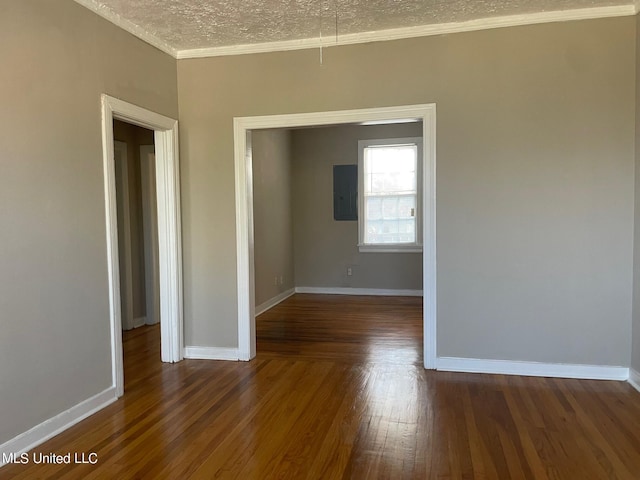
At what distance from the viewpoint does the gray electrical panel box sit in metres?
7.41

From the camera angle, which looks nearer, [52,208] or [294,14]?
[52,208]

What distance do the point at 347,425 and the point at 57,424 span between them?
1.71 metres

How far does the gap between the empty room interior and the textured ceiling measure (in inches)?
1.1

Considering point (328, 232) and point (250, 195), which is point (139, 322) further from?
point (328, 232)

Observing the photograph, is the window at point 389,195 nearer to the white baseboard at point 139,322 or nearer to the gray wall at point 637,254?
the white baseboard at point 139,322

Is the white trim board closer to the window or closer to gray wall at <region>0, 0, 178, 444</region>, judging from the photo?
gray wall at <region>0, 0, 178, 444</region>

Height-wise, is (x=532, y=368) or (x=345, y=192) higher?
(x=345, y=192)

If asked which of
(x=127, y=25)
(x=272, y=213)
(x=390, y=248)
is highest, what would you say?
(x=127, y=25)

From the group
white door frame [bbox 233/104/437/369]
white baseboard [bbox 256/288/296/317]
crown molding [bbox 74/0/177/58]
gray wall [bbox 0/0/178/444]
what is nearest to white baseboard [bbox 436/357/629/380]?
white door frame [bbox 233/104/437/369]

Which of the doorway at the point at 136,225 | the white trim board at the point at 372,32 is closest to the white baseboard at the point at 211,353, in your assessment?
the doorway at the point at 136,225

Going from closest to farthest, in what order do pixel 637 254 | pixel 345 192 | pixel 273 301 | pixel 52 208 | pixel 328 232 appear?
pixel 52 208
pixel 637 254
pixel 273 301
pixel 345 192
pixel 328 232

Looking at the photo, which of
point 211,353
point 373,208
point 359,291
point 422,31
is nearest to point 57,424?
point 211,353

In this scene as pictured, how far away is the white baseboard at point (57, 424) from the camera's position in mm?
2455

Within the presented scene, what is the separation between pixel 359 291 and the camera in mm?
7469
